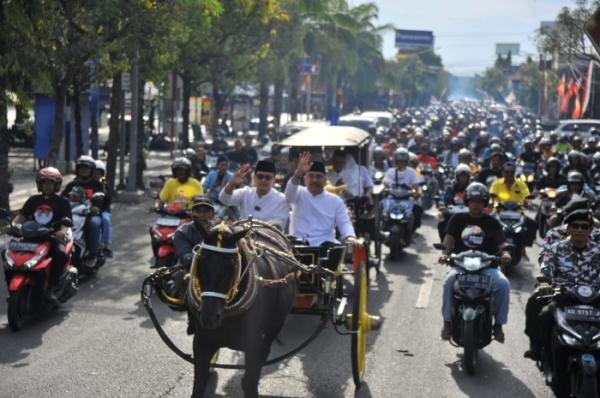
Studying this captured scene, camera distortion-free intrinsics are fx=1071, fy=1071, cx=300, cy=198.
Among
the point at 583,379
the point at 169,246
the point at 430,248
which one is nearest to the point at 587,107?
A: the point at 430,248

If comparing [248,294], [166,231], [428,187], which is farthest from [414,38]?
[248,294]

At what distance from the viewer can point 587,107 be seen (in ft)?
212

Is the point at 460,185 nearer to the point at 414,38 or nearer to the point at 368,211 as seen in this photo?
the point at 368,211

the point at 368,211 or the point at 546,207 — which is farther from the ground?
the point at 368,211

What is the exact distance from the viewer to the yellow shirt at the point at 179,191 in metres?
14.9

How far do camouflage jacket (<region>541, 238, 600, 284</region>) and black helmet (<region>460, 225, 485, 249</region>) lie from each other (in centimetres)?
116

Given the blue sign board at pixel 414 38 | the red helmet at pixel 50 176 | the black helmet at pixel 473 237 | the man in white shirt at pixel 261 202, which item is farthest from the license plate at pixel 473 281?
the blue sign board at pixel 414 38

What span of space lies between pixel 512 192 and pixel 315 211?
6.95m

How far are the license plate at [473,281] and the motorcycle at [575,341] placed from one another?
113cm

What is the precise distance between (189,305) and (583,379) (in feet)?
10.2

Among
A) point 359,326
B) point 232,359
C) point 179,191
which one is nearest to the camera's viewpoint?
point 359,326

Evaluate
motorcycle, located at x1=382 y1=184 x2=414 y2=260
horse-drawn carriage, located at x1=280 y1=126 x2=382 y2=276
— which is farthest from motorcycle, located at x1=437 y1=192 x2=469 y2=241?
horse-drawn carriage, located at x1=280 y1=126 x2=382 y2=276

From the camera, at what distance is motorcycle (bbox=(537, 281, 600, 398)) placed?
819 cm

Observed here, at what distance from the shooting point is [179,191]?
591 inches
